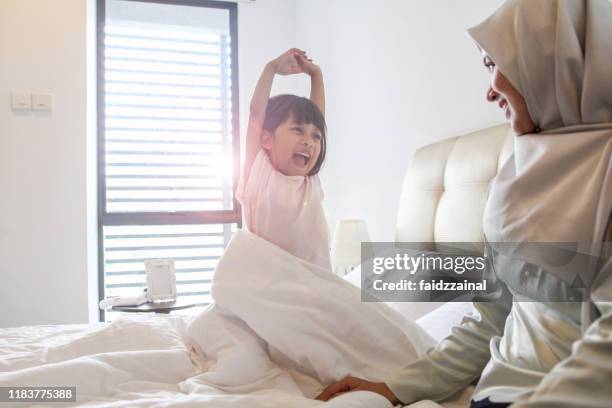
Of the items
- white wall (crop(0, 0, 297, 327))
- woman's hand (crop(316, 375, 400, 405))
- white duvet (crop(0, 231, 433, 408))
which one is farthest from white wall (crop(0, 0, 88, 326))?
woman's hand (crop(316, 375, 400, 405))

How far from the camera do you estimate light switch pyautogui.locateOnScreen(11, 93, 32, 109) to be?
2.68 metres

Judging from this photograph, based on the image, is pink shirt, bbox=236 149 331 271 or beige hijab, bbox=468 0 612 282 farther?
pink shirt, bbox=236 149 331 271

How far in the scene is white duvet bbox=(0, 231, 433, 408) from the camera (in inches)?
36.3

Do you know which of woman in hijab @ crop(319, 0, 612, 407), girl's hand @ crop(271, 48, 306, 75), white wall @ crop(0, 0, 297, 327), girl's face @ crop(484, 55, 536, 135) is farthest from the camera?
white wall @ crop(0, 0, 297, 327)

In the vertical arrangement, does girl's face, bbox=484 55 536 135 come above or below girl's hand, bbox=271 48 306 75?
below

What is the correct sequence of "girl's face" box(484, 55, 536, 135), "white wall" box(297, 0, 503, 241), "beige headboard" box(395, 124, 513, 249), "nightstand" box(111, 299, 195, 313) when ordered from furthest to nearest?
"nightstand" box(111, 299, 195, 313) → "white wall" box(297, 0, 503, 241) → "beige headboard" box(395, 124, 513, 249) → "girl's face" box(484, 55, 536, 135)

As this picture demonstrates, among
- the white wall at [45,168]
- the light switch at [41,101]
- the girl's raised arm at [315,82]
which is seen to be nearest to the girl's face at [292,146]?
the girl's raised arm at [315,82]

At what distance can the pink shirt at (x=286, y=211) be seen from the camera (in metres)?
1.17

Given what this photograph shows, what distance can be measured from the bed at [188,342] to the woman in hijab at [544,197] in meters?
0.15

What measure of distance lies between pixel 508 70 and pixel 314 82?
73cm

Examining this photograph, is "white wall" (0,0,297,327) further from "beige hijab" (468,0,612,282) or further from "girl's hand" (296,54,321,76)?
"beige hijab" (468,0,612,282)

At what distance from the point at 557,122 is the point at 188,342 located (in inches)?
38.4

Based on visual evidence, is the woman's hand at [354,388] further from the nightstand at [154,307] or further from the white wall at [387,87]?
the nightstand at [154,307]

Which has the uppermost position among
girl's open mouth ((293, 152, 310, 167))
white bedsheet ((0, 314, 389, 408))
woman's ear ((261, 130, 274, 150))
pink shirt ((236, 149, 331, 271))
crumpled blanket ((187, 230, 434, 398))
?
woman's ear ((261, 130, 274, 150))
